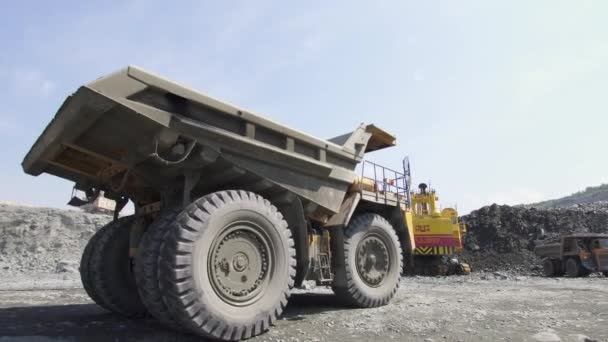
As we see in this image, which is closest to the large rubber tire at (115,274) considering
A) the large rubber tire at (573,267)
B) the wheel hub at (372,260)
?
the wheel hub at (372,260)

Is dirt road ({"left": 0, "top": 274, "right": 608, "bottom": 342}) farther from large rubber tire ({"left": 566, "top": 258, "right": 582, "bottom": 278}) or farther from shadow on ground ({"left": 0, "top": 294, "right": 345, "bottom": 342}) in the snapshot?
large rubber tire ({"left": 566, "top": 258, "right": 582, "bottom": 278})

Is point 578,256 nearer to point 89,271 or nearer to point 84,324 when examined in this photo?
point 89,271

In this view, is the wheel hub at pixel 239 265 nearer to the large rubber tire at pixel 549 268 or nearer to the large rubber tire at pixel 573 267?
the large rubber tire at pixel 573 267

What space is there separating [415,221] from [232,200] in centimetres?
1353

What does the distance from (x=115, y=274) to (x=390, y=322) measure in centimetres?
412

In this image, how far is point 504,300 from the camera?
26.2 ft

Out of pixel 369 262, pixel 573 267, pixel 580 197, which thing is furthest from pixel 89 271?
pixel 580 197

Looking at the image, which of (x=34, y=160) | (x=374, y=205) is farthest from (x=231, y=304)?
(x=374, y=205)

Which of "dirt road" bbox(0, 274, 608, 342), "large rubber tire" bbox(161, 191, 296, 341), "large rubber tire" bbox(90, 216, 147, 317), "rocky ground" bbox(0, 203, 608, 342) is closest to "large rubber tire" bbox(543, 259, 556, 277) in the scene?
"rocky ground" bbox(0, 203, 608, 342)

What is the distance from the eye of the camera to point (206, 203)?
16.3ft

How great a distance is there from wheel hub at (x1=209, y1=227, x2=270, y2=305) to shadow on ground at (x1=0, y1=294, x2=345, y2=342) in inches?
26.1

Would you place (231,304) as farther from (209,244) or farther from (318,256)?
(318,256)

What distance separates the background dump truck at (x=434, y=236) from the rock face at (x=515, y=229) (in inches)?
137

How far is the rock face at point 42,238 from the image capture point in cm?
1862
